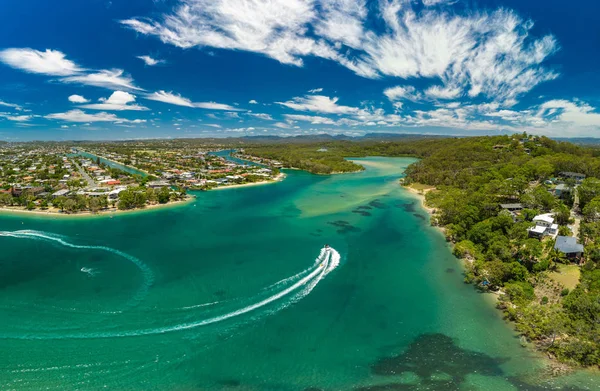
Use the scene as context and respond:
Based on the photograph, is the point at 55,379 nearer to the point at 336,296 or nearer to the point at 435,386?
the point at 336,296

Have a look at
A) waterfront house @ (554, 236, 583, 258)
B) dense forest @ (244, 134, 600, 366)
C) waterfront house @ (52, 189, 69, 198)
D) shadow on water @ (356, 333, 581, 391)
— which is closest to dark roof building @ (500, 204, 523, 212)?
dense forest @ (244, 134, 600, 366)

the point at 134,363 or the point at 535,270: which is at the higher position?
the point at 535,270

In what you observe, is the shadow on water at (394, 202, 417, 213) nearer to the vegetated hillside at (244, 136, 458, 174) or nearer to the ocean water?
the ocean water

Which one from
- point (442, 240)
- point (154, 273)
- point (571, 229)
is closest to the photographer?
point (154, 273)

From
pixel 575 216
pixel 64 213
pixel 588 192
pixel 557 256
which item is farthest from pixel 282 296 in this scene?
pixel 64 213

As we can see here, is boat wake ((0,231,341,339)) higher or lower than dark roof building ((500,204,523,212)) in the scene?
lower

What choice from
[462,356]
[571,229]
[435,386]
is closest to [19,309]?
[435,386]

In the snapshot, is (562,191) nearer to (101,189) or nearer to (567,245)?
(567,245)
